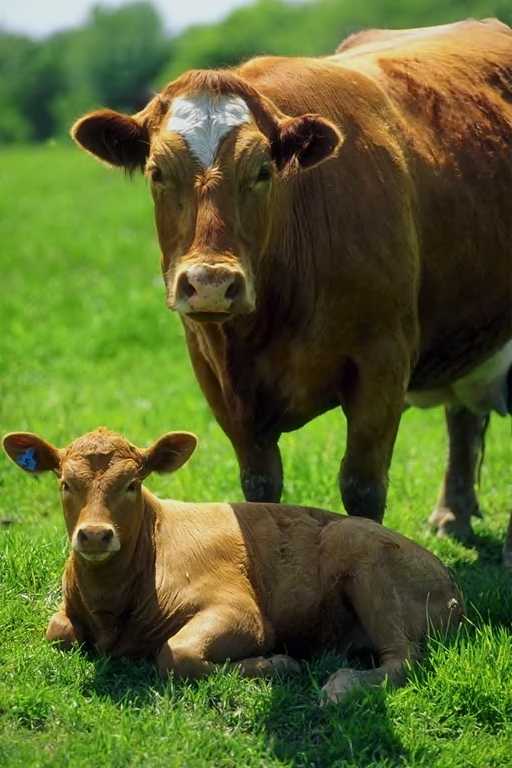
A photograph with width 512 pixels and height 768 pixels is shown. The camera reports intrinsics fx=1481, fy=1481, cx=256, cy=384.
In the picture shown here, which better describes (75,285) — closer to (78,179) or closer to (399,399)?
(399,399)

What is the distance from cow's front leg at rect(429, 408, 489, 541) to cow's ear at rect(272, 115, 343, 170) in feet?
9.56

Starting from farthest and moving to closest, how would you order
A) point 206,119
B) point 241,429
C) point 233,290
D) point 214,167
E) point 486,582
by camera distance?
point 486,582, point 241,429, point 206,119, point 214,167, point 233,290

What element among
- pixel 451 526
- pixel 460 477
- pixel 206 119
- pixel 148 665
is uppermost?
pixel 206 119

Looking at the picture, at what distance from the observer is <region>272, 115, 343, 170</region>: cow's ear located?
20.9ft

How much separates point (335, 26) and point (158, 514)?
253 ft

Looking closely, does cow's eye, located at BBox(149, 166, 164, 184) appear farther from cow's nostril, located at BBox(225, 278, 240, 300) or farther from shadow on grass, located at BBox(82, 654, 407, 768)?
shadow on grass, located at BBox(82, 654, 407, 768)

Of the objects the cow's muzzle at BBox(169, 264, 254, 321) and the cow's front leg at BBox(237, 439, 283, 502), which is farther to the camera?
the cow's front leg at BBox(237, 439, 283, 502)

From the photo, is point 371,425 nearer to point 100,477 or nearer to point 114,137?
point 100,477

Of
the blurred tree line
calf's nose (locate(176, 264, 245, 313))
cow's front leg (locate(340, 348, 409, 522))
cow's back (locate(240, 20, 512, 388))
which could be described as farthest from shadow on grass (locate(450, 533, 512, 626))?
the blurred tree line

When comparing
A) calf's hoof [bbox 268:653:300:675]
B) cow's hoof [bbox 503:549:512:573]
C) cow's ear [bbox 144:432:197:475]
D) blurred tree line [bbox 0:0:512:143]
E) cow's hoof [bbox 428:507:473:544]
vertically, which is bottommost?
blurred tree line [bbox 0:0:512:143]

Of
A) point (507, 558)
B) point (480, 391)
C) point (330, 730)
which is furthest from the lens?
point (480, 391)

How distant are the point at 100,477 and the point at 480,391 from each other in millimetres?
3368

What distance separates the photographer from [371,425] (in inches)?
267

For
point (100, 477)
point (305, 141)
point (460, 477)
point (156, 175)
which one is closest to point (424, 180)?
point (305, 141)
